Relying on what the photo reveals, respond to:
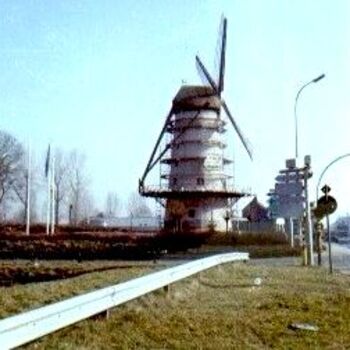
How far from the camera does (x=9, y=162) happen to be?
84.2 metres

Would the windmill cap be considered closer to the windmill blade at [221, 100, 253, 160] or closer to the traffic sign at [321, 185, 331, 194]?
the windmill blade at [221, 100, 253, 160]

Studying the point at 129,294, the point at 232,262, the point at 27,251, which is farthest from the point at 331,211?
the point at 27,251

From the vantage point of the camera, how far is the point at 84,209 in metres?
116

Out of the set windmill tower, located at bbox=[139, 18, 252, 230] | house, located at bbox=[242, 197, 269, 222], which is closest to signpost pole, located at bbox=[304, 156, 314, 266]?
windmill tower, located at bbox=[139, 18, 252, 230]

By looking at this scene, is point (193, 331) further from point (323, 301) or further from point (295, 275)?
Result: point (295, 275)

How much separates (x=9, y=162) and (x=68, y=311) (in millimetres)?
77478

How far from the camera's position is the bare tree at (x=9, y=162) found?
273 ft

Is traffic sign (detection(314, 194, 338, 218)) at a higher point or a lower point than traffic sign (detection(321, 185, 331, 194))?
lower

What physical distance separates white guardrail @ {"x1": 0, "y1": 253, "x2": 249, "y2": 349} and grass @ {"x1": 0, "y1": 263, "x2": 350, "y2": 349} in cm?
24

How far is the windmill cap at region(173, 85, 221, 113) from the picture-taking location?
64.0 metres

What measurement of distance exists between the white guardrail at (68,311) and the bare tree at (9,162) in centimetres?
7177

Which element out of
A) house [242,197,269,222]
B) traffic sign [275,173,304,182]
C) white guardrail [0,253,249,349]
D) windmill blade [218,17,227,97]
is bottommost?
white guardrail [0,253,249,349]

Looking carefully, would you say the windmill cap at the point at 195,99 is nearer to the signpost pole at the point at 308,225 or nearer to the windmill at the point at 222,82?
the windmill at the point at 222,82

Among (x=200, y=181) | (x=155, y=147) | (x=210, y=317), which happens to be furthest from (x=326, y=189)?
(x=155, y=147)
